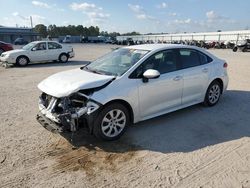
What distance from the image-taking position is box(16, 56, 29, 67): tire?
1622 cm

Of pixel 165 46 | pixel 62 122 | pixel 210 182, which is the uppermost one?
pixel 165 46

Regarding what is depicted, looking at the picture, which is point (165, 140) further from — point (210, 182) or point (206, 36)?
point (206, 36)

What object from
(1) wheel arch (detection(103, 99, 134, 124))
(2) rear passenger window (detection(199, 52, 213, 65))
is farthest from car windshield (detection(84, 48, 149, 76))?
(2) rear passenger window (detection(199, 52, 213, 65))

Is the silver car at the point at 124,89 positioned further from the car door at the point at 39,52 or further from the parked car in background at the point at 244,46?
the parked car in background at the point at 244,46

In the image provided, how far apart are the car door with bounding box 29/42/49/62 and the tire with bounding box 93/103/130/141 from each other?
43.6 feet

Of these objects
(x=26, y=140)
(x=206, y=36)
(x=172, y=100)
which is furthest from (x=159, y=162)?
(x=206, y=36)

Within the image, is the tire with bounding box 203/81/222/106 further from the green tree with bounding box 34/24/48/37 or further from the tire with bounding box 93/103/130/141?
the green tree with bounding box 34/24/48/37

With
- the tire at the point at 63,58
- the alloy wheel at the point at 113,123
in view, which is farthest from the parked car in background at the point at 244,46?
the alloy wheel at the point at 113,123

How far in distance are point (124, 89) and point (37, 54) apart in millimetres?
13401

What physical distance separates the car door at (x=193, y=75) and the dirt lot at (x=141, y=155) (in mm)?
430

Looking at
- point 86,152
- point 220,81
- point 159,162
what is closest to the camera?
point 159,162

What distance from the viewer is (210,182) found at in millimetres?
3641

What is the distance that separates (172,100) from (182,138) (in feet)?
3.42

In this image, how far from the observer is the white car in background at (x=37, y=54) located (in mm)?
16078
